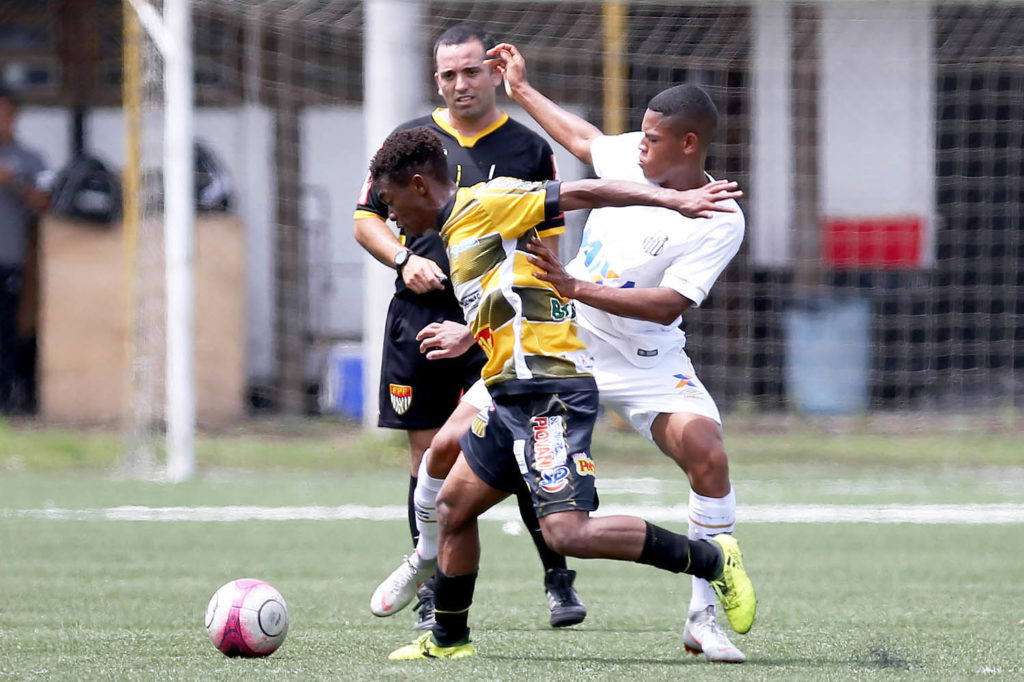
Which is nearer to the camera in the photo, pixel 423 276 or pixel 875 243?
pixel 423 276

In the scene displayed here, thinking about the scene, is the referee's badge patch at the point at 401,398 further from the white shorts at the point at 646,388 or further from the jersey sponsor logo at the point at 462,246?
the jersey sponsor logo at the point at 462,246

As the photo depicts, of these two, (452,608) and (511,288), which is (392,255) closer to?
(511,288)

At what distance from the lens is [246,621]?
4.65 m

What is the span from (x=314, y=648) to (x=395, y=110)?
6.67 m

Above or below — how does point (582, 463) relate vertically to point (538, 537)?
above

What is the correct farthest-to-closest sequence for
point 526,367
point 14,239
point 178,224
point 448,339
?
point 14,239, point 178,224, point 448,339, point 526,367

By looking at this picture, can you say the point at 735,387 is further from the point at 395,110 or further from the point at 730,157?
the point at 395,110

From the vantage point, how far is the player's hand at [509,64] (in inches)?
216

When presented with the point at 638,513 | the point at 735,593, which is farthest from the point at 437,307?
the point at 638,513

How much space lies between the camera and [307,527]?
806cm

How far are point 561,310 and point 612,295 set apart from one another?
155 mm

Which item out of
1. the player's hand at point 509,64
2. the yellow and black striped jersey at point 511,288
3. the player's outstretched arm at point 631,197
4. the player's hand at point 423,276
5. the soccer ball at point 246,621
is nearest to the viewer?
the player's outstretched arm at point 631,197

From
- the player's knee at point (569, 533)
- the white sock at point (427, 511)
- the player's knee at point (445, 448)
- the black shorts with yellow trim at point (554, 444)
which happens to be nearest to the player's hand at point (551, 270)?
the black shorts with yellow trim at point (554, 444)

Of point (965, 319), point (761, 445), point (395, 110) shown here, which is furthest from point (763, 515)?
point (965, 319)
